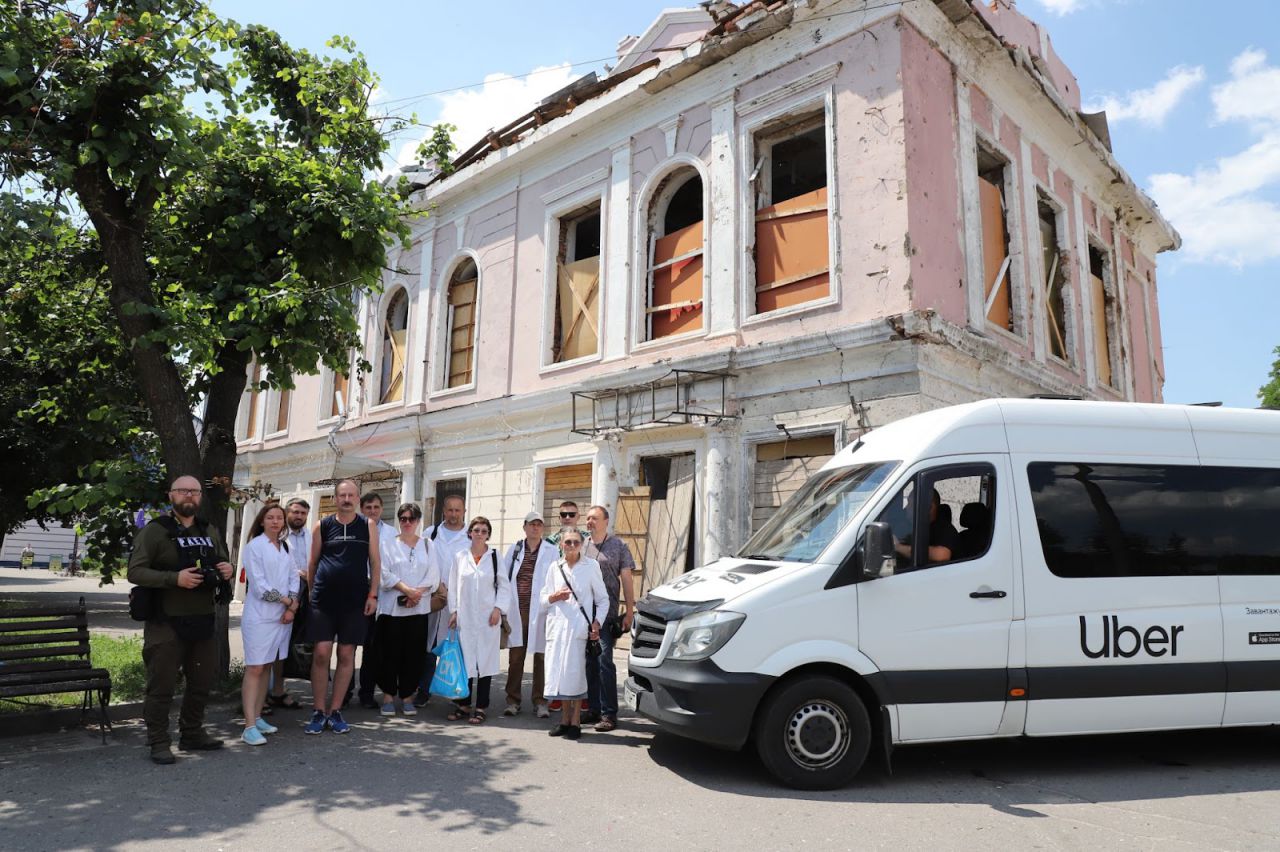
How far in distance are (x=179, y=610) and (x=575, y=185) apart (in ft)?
31.7

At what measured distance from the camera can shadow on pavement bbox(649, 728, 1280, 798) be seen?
4.96 m

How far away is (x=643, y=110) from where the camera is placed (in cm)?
1257

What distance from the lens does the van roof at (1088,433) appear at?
5559 millimetres

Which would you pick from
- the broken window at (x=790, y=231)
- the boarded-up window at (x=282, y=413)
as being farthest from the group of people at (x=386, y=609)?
the boarded-up window at (x=282, y=413)

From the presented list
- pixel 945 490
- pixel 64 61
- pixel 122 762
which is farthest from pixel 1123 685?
pixel 64 61

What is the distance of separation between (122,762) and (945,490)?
230 inches

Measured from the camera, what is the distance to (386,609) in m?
7.15

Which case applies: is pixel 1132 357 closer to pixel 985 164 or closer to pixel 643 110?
pixel 985 164

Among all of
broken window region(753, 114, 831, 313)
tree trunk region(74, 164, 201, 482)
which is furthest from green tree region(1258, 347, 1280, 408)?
tree trunk region(74, 164, 201, 482)

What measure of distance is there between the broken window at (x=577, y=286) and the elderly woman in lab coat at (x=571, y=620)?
259 inches

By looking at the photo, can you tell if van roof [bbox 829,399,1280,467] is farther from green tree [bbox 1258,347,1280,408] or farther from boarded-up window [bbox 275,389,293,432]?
green tree [bbox 1258,347,1280,408]

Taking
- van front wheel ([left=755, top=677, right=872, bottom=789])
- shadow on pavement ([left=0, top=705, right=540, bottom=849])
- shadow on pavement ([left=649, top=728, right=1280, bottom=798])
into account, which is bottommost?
shadow on pavement ([left=0, top=705, right=540, bottom=849])

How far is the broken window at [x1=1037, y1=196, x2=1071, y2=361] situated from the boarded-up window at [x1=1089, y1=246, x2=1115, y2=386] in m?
1.26

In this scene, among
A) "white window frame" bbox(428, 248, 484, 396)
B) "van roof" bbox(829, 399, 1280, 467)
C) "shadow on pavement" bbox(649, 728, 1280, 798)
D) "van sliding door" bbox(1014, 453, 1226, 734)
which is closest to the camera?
"shadow on pavement" bbox(649, 728, 1280, 798)
